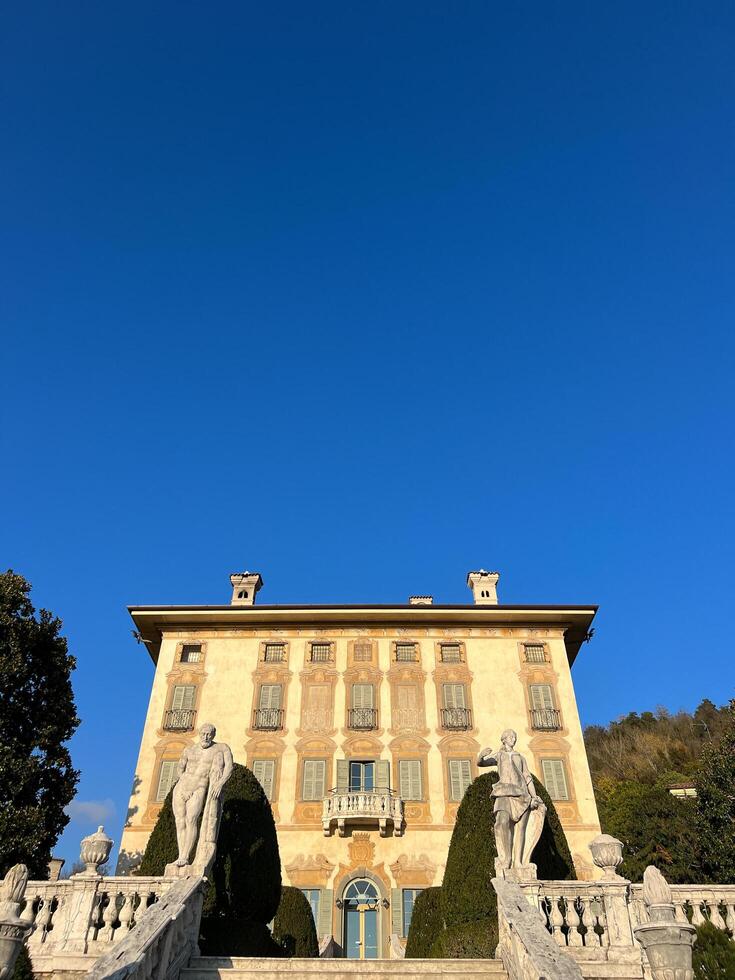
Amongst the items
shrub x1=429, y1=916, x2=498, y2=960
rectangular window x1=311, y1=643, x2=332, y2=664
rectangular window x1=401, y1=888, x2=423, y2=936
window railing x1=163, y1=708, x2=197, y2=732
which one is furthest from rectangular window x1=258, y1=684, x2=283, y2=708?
shrub x1=429, y1=916, x2=498, y2=960

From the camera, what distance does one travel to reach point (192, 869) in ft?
36.4

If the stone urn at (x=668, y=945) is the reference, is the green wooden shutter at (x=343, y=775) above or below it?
above

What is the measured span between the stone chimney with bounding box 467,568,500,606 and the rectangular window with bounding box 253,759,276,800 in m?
11.5

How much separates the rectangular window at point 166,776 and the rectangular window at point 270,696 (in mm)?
3808

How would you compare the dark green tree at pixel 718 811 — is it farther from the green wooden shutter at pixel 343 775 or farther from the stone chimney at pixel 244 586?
the stone chimney at pixel 244 586

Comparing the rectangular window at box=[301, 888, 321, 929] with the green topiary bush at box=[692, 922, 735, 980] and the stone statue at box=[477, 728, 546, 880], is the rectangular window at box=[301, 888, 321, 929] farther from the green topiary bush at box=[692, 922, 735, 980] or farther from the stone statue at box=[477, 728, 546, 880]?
the green topiary bush at box=[692, 922, 735, 980]

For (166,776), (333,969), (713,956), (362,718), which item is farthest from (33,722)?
(713,956)

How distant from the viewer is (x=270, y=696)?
96.4 feet

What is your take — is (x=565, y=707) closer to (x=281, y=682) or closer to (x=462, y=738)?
(x=462, y=738)

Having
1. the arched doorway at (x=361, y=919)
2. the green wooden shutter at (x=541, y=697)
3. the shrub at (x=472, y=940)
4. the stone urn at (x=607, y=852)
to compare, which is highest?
the green wooden shutter at (x=541, y=697)

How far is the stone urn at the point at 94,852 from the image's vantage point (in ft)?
34.4

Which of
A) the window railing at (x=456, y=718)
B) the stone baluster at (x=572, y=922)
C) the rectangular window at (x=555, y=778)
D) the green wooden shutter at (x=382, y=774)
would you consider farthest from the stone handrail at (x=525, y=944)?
the window railing at (x=456, y=718)

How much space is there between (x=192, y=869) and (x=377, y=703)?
61.0ft

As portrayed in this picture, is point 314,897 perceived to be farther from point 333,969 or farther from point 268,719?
point 333,969
